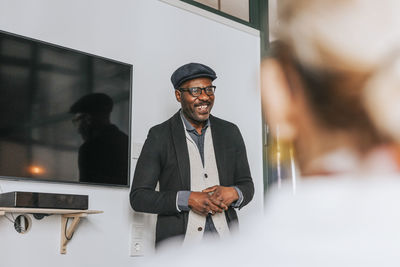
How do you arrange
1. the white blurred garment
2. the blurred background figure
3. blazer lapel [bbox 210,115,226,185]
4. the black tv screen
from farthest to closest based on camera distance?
the blurred background figure
the black tv screen
blazer lapel [bbox 210,115,226,185]
the white blurred garment

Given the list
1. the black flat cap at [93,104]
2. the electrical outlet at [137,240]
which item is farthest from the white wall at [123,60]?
the black flat cap at [93,104]

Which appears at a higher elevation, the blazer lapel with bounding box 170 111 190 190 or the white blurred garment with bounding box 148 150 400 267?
the blazer lapel with bounding box 170 111 190 190

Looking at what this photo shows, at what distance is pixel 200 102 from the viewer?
1839mm

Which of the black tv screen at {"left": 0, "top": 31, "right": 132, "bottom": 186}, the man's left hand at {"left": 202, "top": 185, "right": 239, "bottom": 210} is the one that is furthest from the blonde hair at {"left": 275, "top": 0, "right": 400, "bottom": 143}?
the black tv screen at {"left": 0, "top": 31, "right": 132, "bottom": 186}

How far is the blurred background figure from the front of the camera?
8.11 feet

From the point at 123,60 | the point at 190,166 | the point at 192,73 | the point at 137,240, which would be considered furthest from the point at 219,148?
the point at 123,60

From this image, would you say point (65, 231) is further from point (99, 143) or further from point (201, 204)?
point (201, 204)

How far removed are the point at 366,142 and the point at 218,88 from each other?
2998mm

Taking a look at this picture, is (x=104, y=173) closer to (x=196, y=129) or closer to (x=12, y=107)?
(x=12, y=107)

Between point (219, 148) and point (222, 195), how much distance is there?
34cm

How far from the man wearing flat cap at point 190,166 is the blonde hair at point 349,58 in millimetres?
1259

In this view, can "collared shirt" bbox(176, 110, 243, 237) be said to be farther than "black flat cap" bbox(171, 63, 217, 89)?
No

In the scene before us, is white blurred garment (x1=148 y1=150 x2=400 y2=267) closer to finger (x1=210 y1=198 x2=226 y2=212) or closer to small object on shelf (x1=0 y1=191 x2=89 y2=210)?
finger (x1=210 y1=198 x2=226 y2=212)

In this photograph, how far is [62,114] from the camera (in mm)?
2426
